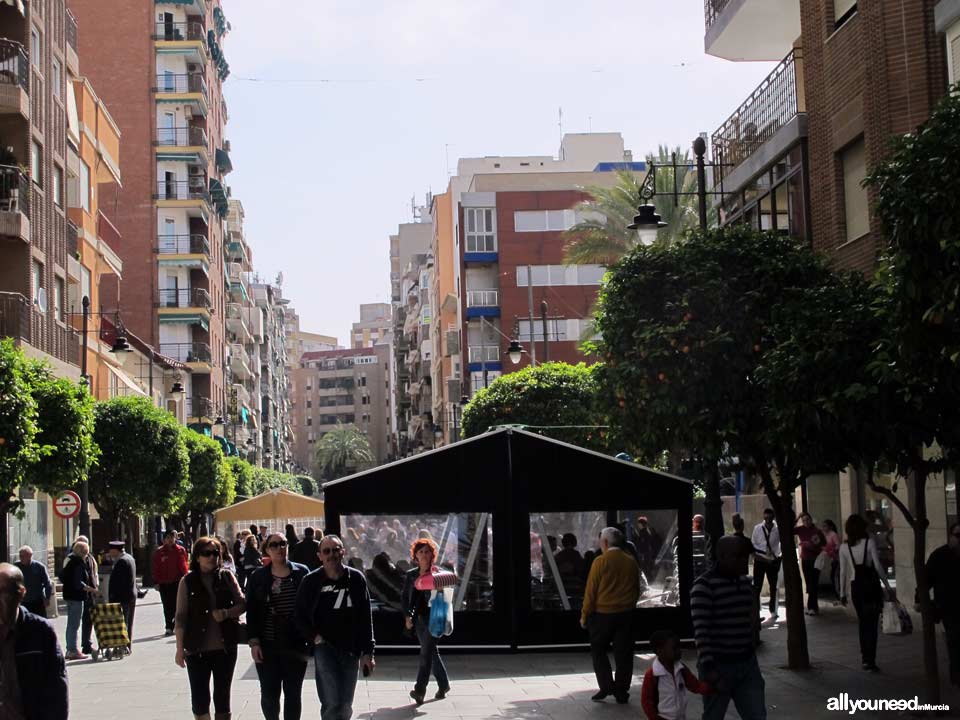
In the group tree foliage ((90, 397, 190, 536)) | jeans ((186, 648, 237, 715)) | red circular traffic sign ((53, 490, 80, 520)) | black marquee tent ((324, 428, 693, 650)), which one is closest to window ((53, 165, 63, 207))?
tree foliage ((90, 397, 190, 536))

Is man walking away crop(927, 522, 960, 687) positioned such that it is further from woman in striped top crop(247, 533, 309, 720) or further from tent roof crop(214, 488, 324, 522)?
tent roof crop(214, 488, 324, 522)

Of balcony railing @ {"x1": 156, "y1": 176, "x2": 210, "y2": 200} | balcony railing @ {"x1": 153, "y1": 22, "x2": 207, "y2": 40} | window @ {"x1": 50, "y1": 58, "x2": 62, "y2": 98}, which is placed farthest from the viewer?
balcony railing @ {"x1": 156, "y1": 176, "x2": 210, "y2": 200}

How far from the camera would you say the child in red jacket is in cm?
988

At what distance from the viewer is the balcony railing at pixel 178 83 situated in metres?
75.8

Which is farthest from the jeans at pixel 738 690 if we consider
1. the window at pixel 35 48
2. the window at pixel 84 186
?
the window at pixel 84 186

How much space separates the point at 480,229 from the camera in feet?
263

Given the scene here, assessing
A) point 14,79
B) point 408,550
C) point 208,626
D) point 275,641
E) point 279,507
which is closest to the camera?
point 275,641

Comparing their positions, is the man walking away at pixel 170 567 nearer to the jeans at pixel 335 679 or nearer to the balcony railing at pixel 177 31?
the jeans at pixel 335 679

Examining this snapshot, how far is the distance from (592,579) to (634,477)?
16.9 ft

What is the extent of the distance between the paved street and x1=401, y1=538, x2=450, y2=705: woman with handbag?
0.23 m

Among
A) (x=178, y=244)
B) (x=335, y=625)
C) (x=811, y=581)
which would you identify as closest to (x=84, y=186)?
(x=811, y=581)

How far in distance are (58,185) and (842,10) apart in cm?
2296

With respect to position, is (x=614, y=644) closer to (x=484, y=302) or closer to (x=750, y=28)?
(x=750, y=28)

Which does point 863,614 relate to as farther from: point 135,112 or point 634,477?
point 135,112
